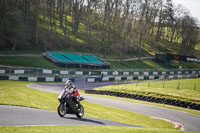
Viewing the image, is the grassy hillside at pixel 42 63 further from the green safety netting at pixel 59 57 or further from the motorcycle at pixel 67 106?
the motorcycle at pixel 67 106

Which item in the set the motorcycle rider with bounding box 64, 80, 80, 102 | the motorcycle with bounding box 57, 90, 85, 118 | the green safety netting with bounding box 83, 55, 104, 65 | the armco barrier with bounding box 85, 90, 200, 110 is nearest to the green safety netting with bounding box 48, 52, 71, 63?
the green safety netting with bounding box 83, 55, 104, 65

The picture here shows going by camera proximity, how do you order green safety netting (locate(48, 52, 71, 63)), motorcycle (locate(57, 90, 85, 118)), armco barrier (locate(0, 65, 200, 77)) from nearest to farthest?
motorcycle (locate(57, 90, 85, 118)), armco barrier (locate(0, 65, 200, 77)), green safety netting (locate(48, 52, 71, 63))

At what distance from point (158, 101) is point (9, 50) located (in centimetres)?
3560

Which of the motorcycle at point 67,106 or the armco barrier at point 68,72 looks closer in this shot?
the motorcycle at point 67,106

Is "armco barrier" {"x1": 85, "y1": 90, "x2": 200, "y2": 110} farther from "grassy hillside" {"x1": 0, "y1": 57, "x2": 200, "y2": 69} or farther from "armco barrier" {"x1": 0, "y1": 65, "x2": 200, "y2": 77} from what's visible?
"grassy hillside" {"x1": 0, "y1": 57, "x2": 200, "y2": 69}

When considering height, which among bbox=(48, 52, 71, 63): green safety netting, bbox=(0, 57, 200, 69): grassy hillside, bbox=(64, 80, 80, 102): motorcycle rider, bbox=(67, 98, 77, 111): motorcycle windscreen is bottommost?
bbox=(0, 57, 200, 69): grassy hillside

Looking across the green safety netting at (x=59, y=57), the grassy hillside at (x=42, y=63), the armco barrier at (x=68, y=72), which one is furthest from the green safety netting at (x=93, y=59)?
the armco barrier at (x=68, y=72)

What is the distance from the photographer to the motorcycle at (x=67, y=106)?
14.5m

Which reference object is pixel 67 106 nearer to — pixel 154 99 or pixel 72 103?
pixel 72 103

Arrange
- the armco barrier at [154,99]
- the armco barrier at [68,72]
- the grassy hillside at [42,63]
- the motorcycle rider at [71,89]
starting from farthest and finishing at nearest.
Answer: the grassy hillside at [42,63]
the armco barrier at [68,72]
the armco barrier at [154,99]
the motorcycle rider at [71,89]

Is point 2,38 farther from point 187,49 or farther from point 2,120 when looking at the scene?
point 187,49

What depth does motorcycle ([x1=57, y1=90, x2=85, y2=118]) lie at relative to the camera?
14508mm

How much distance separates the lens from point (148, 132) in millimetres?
12688

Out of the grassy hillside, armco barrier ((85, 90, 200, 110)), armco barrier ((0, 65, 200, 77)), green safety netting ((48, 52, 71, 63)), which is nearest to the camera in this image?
armco barrier ((85, 90, 200, 110))
